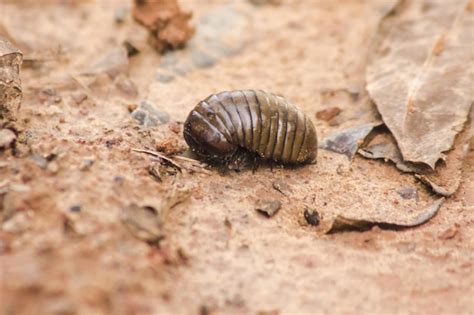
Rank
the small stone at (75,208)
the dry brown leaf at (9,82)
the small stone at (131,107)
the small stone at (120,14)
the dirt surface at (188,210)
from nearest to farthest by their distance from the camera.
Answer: the dirt surface at (188,210) < the small stone at (75,208) < the dry brown leaf at (9,82) < the small stone at (131,107) < the small stone at (120,14)

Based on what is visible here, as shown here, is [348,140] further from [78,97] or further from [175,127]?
[78,97]

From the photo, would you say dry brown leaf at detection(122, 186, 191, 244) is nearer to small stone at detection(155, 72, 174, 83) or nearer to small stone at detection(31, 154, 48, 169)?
small stone at detection(31, 154, 48, 169)

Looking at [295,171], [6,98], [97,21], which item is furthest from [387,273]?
[97,21]

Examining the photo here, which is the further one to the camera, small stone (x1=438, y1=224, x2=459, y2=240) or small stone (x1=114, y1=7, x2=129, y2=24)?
small stone (x1=114, y1=7, x2=129, y2=24)

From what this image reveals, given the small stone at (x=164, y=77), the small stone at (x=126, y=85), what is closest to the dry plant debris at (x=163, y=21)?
the small stone at (x=164, y=77)

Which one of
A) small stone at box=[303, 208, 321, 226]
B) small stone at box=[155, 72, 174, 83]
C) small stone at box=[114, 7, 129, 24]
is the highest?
small stone at box=[114, 7, 129, 24]

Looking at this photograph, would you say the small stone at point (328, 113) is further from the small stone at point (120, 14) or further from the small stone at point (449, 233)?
the small stone at point (120, 14)

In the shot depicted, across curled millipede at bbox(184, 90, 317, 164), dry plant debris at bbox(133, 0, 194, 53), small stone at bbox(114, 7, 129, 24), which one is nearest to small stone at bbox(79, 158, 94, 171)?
curled millipede at bbox(184, 90, 317, 164)
